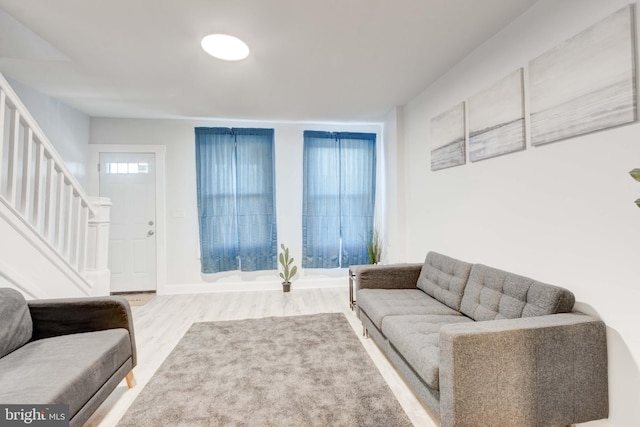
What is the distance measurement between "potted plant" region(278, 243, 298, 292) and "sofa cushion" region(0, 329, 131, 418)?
2.48 metres

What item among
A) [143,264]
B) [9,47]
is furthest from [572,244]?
[143,264]

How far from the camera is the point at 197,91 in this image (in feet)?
10.1

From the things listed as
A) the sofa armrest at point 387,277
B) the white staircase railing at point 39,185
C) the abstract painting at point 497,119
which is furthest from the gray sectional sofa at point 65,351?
the abstract painting at point 497,119

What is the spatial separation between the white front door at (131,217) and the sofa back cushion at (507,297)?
399cm

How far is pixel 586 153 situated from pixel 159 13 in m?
2.58

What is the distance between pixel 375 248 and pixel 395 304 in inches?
72.8

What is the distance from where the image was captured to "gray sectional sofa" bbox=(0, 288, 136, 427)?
129 cm

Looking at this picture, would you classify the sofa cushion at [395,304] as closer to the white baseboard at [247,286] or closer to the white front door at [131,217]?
the white baseboard at [247,286]

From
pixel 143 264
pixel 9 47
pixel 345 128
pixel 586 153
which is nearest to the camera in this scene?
pixel 586 153

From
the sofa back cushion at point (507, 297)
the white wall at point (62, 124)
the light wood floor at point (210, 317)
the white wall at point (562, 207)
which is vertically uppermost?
the white wall at point (62, 124)

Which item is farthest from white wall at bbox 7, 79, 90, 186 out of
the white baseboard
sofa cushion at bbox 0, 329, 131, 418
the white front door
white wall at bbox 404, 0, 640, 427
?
white wall at bbox 404, 0, 640, 427

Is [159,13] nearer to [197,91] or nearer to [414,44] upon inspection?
[197,91]

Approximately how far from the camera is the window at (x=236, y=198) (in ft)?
13.5

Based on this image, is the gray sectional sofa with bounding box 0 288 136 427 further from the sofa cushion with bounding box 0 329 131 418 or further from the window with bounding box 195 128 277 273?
the window with bounding box 195 128 277 273
